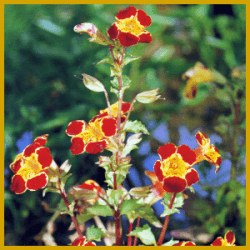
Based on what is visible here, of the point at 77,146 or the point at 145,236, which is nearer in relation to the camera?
the point at 77,146

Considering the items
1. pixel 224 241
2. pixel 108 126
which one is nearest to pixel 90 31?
pixel 108 126

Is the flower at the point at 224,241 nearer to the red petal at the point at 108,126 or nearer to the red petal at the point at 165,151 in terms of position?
the red petal at the point at 165,151

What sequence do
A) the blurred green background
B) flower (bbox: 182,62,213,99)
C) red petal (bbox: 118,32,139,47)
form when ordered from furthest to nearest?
the blurred green background < flower (bbox: 182,62,213,99) < red petal (bbox: 118,32,139,47)

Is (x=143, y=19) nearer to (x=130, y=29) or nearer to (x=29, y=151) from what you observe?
(x=130, y=29)

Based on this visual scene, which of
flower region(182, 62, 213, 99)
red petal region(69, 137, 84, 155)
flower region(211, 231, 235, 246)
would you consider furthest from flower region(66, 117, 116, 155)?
flower region(182, 62, 213, 99)

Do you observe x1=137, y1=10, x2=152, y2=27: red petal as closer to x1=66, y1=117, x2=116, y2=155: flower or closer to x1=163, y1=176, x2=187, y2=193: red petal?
x1=66, y1=117, x2=116, y2=155: flower

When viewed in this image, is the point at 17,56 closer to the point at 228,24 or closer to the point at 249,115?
the point at 249,115
